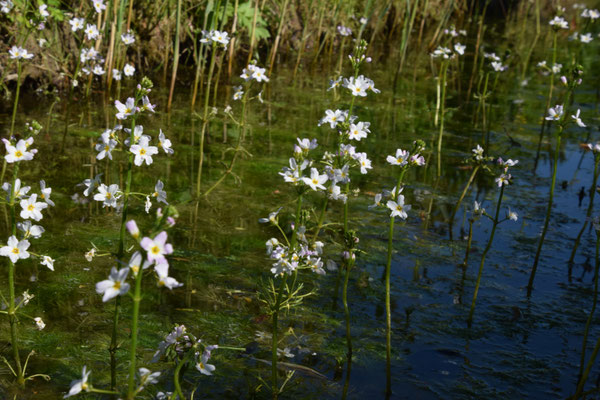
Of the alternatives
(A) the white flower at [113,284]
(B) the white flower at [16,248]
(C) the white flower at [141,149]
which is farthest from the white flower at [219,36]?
(A) the white flower at [113,284]

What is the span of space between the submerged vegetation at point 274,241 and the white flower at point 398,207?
0.02m

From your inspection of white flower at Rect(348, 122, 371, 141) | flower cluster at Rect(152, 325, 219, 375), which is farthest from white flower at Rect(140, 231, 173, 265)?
white flower at Rect(348, 122, 371, 141)

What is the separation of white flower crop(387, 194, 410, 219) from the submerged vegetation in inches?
0.8

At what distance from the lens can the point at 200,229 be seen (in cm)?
372

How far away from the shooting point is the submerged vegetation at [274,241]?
7.69 feet

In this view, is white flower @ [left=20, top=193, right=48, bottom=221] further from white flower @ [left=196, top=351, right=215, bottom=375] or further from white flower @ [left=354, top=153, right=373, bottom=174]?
white flower @ [left=354, top=153, right=373, bottom=174]

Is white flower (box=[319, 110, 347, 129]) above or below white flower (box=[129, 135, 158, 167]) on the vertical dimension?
above

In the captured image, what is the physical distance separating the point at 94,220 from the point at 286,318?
137cm

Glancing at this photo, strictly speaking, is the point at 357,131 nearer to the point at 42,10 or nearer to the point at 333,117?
the point at 333,117

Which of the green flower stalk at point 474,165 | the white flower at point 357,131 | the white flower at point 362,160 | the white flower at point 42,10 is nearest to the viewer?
the white flower at point 362,160

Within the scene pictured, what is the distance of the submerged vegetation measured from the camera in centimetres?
234

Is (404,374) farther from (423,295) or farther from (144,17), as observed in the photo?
(144,17)

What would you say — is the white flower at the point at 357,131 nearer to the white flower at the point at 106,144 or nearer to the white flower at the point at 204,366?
the white flower at the point at 106,144

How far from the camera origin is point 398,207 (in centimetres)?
243
